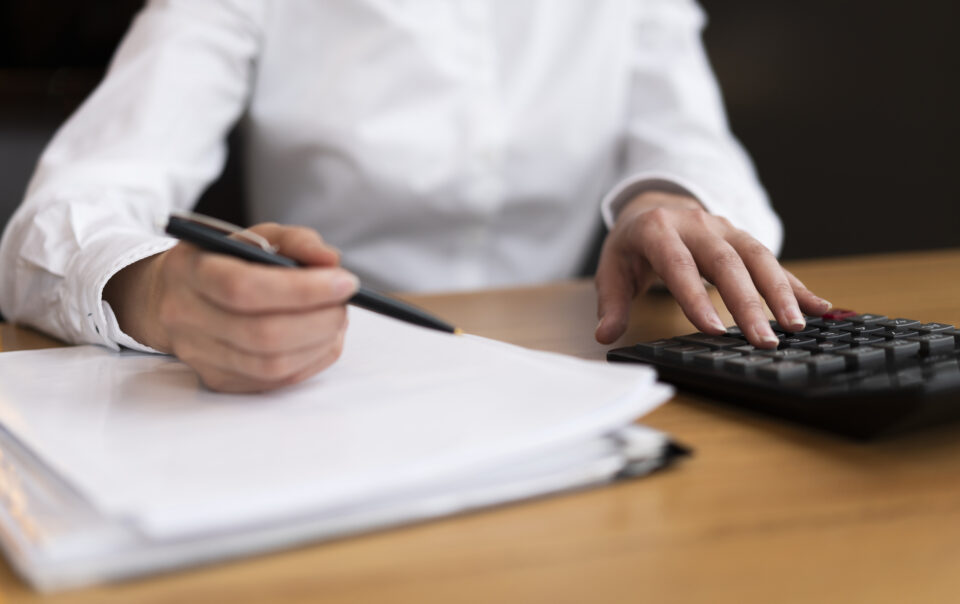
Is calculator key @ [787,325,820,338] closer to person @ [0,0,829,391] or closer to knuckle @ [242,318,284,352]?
person @ [0,0,829,391]

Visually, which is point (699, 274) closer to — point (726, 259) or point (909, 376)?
point (726, 259)

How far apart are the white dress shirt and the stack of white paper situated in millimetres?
377

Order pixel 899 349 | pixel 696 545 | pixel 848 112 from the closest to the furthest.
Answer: pixel 696 545 → pixel 899 349 → pixel 848 112

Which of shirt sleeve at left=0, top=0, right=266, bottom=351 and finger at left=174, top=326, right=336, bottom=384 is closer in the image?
finger at left=174, top=326, right=336, bottom=384

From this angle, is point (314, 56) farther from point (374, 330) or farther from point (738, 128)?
point (738, 128)

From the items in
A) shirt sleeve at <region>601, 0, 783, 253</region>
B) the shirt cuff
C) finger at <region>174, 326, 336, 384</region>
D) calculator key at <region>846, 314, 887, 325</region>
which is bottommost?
the shirt cuff

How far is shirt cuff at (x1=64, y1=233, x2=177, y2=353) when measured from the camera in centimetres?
42

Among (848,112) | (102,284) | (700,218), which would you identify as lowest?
(102,284)

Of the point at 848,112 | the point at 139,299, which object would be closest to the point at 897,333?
the point at 139,299

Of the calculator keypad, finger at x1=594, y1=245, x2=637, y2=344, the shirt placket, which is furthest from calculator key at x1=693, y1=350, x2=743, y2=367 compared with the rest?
the shirt placket

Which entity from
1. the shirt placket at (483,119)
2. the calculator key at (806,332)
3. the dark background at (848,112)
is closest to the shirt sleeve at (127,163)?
the shirt placket at (483,119)

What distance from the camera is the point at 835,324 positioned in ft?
1.30

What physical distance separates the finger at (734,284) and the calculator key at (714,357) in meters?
0.02

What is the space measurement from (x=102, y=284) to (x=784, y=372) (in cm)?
34
